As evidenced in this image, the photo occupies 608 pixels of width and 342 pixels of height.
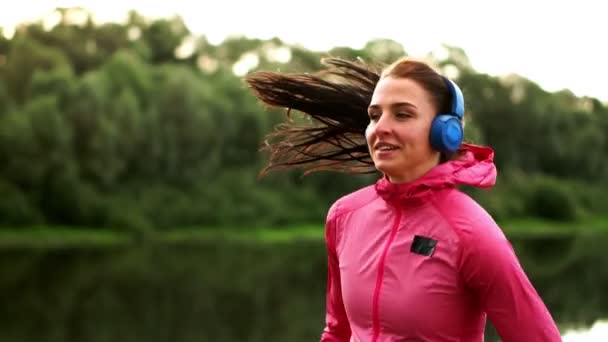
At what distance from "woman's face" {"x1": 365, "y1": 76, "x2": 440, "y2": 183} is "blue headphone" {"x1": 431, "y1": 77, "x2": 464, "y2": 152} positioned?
27mm

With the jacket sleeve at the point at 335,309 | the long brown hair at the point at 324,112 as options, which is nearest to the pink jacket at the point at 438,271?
the jacket sleeve at the point at 335,309

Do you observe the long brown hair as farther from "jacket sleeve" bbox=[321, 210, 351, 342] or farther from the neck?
the neck

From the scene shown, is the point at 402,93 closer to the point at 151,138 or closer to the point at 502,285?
the point at 502,285

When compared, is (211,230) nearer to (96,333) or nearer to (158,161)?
(158,161)

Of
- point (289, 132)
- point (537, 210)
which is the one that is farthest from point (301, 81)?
point (537, 210)

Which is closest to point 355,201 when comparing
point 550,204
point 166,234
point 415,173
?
point 415,173

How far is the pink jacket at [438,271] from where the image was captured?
9.76 feet

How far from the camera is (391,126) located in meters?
3.14

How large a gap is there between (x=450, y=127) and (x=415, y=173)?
0.51 ft

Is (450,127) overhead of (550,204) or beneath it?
overhead

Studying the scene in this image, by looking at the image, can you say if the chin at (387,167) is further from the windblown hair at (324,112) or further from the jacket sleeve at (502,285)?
the windblown hair at (324,112)

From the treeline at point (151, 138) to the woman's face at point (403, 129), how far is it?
2928 cm

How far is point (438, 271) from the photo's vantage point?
3035 mm

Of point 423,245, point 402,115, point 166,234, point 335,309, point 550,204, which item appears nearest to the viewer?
point 423,245
